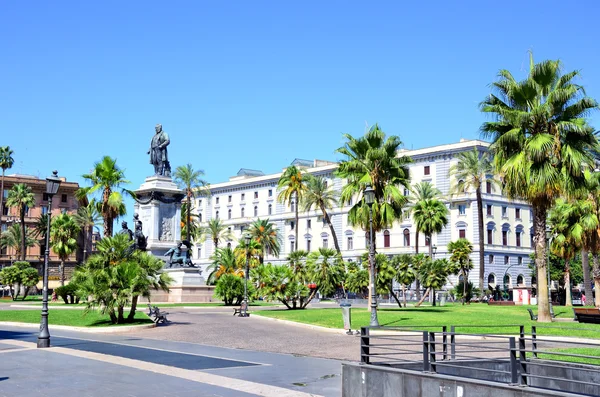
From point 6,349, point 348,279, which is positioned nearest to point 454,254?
point 348,279

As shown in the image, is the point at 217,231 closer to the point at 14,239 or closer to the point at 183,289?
the point at 14,239

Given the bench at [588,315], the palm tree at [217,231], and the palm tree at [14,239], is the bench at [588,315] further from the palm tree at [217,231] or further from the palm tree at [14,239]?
the palm tree at [217,231]

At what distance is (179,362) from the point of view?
17.4m

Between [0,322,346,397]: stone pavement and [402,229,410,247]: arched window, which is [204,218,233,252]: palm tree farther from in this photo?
[0,322,346,397]: stone pavement

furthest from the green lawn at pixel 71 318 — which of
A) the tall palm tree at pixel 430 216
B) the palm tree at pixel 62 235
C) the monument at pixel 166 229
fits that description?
the tall palm tree at pixel 430 216

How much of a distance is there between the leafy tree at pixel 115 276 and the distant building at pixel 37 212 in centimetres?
7365

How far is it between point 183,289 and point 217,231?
64321mm

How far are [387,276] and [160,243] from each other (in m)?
17.6

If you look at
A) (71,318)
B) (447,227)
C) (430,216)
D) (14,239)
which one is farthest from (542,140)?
(14,239)

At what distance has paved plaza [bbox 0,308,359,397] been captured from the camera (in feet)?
42.9

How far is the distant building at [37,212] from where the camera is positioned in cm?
9925

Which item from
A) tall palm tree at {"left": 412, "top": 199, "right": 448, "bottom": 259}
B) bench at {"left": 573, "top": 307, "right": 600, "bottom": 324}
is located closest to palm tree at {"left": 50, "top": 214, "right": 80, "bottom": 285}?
tall palm tree at {"left": 412, "top": 199, "right": 448, "bottom": 259}

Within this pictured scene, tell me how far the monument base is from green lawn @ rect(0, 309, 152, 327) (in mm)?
11850

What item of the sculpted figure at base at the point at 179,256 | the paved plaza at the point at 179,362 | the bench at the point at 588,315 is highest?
the sculpted figure at base at the point at 179,256
